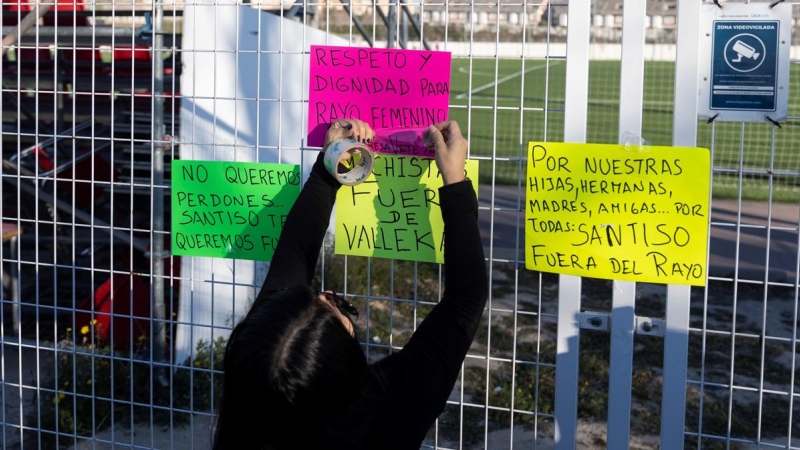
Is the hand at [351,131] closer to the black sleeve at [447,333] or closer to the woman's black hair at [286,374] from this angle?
the black sleeve at [447,333]

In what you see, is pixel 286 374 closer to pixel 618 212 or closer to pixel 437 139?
pixel 437 139

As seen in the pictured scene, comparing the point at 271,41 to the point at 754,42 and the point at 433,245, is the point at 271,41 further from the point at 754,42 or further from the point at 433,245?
the point at 754,42

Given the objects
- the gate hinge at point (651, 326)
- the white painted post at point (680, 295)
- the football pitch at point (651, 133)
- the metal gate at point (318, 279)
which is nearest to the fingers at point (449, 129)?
the metal gate at point (318, 279)

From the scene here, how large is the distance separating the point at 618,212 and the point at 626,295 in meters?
0.26

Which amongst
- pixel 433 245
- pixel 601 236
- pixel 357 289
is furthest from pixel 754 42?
pixel 357 289

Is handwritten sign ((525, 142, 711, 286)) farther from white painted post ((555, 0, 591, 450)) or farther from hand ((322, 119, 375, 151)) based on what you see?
hand ((322, 119, 375, 151))

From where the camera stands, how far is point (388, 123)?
273cm

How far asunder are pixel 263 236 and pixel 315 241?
549 millimetres

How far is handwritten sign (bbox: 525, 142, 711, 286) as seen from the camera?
242 cm

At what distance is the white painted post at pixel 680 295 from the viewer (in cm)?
242

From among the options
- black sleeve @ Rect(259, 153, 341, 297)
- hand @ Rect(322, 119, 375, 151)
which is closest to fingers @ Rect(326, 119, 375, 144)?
hand @ Rect(322, 119, 375, 151)

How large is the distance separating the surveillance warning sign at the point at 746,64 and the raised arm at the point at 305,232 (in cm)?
104

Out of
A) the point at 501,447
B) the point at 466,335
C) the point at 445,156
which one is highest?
the point at 445,156

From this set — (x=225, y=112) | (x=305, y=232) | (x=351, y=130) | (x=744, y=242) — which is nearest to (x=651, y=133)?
(x=744, y=242)
